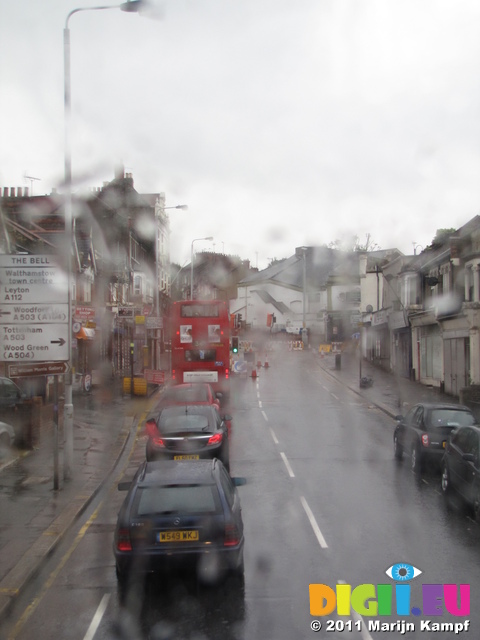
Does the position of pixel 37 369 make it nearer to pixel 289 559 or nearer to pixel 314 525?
pixel 314 525

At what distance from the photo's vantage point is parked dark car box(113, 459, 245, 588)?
7.48 meters

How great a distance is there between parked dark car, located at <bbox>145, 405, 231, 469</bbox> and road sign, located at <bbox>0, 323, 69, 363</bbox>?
95.5 inches

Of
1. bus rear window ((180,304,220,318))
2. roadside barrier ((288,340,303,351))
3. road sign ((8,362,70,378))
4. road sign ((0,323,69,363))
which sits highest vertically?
bus rear window ((180,304,220,318))

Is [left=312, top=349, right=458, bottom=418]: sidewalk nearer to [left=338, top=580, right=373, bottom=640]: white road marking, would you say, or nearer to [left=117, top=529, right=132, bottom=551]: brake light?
[left=338, top=580, right=373, bottom=640]: white road marking

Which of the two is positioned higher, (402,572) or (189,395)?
(189,395)

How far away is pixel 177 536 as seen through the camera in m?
7.54

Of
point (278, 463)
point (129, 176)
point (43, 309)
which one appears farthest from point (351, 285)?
point (43, 309)

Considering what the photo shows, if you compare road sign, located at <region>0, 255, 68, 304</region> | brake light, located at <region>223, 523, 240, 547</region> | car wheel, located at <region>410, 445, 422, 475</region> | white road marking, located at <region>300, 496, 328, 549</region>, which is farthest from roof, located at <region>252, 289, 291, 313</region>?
brake light, located at <region>223, 523, 240, 547</region>

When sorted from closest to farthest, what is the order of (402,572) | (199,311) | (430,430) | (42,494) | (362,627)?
(362,627) < (402,572) < (42,494) < (430,430) < (199,311)

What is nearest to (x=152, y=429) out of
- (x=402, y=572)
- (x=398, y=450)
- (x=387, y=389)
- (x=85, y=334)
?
(x=398, y=450)

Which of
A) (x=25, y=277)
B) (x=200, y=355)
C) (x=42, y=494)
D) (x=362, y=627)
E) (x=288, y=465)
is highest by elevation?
(x=25, y=277)

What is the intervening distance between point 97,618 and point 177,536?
1.14 m

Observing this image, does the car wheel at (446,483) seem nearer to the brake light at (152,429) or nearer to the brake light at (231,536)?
the brake light at (152,429)

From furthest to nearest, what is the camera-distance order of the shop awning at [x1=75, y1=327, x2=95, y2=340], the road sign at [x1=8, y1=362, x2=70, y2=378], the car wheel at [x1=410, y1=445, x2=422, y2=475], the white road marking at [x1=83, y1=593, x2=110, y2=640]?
the shop awning at [x1=75, y1=327, x2=95, y2=340] < the car wheel at [x1=410, y1=445, x2=422, y2=475] < the road sign at [x1=8, y1=362, x2=70, y2=378] < the white road marking at [x1=83, y1=593, x2=110, y2=640]
